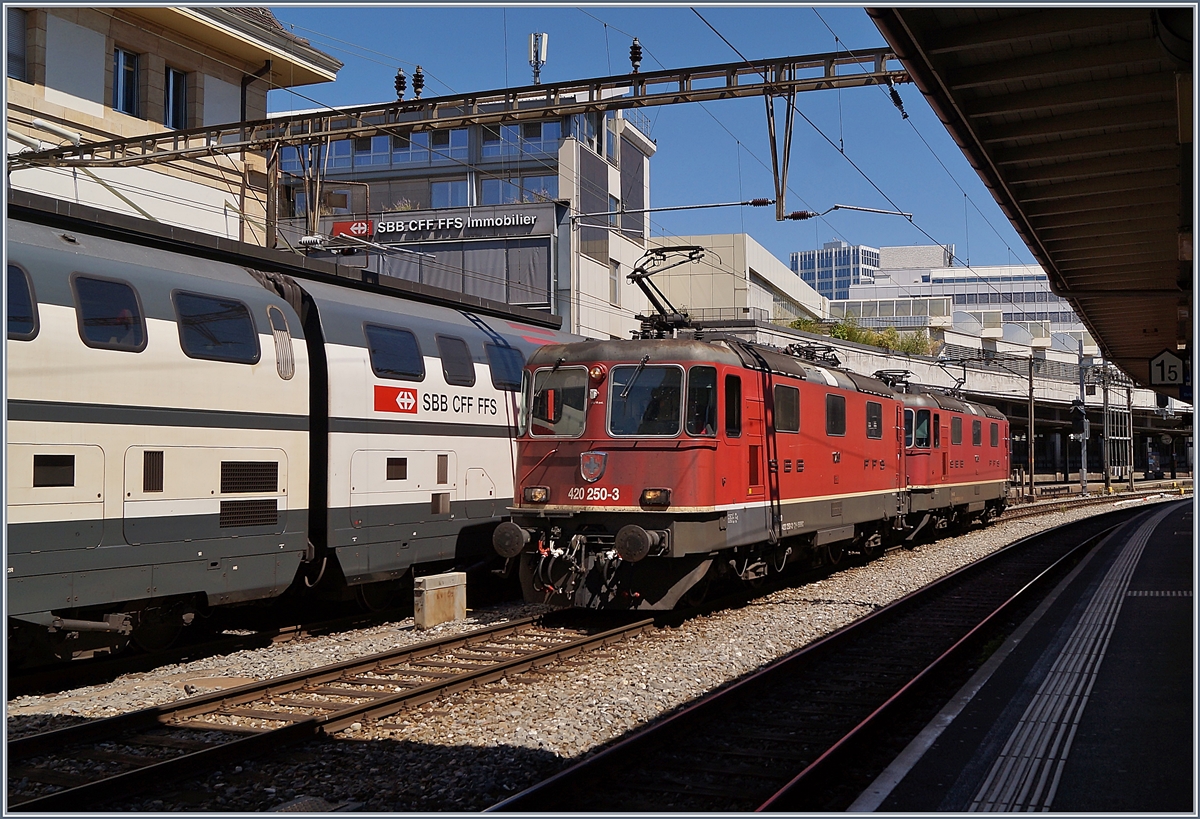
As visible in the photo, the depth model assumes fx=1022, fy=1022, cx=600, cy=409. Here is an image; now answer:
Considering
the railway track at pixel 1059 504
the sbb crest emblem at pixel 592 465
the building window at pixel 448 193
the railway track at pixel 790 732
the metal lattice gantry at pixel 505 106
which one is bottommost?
the railway track at pixel 790 732

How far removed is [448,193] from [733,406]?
33.6 metres

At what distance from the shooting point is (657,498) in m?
11.4

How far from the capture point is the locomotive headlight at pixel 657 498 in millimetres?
11344

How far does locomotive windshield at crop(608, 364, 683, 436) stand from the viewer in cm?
1174

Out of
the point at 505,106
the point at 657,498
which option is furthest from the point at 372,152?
the point at 657,498

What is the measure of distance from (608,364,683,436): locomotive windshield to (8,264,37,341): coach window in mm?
6011

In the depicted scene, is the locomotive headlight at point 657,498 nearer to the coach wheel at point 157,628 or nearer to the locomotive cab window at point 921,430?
the coach wheel at point 157,628

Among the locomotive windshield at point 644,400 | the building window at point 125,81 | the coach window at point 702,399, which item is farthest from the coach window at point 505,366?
the building window at point 125,81

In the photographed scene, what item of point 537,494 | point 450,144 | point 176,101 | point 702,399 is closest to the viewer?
point 702,399

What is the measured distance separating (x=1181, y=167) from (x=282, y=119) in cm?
1402

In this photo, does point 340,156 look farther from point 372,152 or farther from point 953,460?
point 953,460

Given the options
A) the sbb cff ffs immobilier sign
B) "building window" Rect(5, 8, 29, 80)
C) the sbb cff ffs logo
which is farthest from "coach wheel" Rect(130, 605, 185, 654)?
the sbb cff ffs immobilier sign

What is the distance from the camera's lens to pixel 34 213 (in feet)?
29.2

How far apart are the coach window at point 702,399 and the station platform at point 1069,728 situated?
12.7 feet
